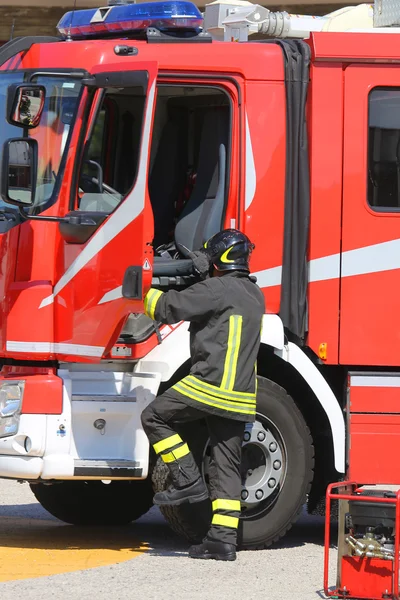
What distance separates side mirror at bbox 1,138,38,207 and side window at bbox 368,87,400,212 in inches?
74.7

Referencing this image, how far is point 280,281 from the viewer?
707 cm

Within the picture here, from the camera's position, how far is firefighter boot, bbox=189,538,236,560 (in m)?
Answer: 6.75

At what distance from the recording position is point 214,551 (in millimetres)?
6770

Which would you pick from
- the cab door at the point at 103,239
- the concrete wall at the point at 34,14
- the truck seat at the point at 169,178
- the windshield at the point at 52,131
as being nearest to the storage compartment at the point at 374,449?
the cab door at the point at 103,239

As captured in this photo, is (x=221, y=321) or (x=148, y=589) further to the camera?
(x=221, y=321)

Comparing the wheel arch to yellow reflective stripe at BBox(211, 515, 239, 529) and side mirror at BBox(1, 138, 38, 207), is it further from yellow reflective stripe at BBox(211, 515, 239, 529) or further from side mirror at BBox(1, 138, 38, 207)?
side mirror at BBox(1, 138, 38, 207)

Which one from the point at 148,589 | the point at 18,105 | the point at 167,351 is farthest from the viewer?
the point at 167,351

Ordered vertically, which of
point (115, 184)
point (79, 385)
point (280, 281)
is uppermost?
point (115, 184)

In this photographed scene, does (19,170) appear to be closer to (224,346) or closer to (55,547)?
(224,346)

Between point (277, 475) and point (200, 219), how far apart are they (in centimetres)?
153

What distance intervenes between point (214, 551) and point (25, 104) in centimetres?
262

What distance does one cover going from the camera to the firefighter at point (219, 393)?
22.1 feet

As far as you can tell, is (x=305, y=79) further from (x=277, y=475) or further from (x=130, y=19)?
(x=277, y=475)

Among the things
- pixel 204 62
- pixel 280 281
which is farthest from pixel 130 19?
pixel 280 281
